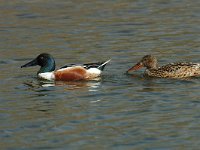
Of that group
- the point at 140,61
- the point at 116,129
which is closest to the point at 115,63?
the point at 140,61

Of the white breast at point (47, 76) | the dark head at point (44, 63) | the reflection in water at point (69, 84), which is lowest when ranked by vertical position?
the reflection in water at point (69, 84)

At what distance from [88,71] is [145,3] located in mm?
8561

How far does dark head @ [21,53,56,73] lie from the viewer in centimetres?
1741

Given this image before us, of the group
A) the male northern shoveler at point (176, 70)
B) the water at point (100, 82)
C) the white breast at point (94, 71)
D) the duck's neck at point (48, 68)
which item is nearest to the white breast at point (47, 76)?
the duck's neck at point (48, 68)

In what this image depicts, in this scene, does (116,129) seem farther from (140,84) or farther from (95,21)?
(95,21)

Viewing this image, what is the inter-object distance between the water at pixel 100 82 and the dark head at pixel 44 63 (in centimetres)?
25

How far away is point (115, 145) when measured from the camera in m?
11.7

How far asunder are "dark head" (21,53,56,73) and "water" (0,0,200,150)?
0.82 feet

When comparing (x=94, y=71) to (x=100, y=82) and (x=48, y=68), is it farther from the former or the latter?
(x=48, y=68)

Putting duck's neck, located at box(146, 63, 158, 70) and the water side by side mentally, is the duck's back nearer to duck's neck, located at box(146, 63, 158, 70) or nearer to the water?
the water

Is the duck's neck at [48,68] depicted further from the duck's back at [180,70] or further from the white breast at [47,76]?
the duck's back at [180,70]

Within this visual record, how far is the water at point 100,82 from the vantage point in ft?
40.1

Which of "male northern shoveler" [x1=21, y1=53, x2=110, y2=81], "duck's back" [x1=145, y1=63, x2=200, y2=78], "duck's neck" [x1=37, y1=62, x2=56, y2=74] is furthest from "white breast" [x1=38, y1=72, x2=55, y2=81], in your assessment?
"duck's back" [x1=145, y1=63, x2=200, y2=78]

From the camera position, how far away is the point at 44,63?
57.6 feet
